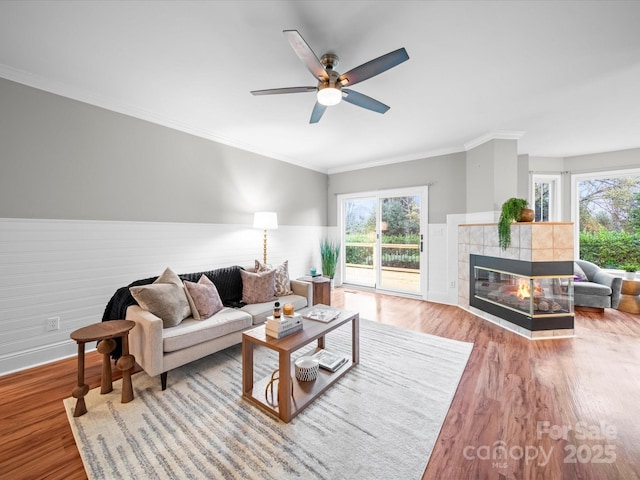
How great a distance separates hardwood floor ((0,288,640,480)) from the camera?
1.43 m

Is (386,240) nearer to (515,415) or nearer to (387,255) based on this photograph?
(387,255)

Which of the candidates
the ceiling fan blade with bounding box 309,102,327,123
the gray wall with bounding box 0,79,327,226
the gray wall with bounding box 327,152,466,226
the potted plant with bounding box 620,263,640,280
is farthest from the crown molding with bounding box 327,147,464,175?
the potted plant with bounding box 620,263,640,280

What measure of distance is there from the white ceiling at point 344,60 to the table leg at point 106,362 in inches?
89.2

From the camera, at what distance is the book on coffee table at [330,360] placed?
2283 mm

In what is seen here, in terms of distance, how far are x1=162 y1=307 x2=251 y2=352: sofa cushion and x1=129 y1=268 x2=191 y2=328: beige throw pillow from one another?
83 mm

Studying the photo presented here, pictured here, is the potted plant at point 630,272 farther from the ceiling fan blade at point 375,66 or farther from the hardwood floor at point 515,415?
the ceiling fan blade at point 375,66

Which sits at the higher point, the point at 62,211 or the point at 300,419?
the point at 62,211

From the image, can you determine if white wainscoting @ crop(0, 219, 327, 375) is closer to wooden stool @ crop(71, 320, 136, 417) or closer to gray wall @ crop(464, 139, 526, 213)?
wooden stool @ crop(71, 320, 136, 417)

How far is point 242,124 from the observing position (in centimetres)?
346

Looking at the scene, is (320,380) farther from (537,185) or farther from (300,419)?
(537,185)

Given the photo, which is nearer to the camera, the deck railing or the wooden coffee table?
the wooden coffee table

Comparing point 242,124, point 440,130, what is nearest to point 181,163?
point 242,124

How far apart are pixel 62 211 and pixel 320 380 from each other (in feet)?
9.62

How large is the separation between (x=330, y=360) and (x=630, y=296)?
15.8 feet
